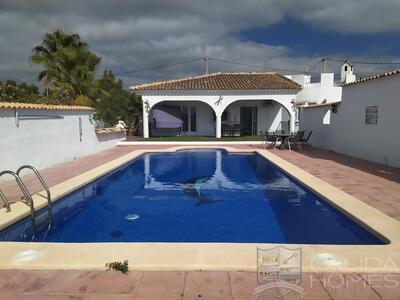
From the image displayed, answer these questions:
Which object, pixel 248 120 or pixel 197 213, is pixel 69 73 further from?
pixel 197 213

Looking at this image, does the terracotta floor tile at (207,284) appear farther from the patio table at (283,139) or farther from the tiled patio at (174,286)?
the patio table at (283,139)

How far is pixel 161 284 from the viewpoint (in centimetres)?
399

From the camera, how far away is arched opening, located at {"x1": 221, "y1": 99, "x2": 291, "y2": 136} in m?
29.7

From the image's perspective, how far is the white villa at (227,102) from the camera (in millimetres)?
25844

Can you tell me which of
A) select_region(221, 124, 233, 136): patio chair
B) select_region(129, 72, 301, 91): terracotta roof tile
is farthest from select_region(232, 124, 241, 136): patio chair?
select_region(129, 72, 301, 91): terracotta roof tile

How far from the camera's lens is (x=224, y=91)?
25828 millimetres

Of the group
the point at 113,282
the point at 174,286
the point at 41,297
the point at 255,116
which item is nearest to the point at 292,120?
the point at 255,116

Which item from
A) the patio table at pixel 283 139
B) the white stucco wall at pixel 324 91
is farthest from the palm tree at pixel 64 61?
the white stucco wall at pixel 324 91

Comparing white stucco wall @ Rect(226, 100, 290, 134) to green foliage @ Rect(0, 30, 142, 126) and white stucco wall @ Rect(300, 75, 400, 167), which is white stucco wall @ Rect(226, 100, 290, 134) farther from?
green foliage @ Rect(0, 30, 142, 126)

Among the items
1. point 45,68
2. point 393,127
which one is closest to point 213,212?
point 393,127

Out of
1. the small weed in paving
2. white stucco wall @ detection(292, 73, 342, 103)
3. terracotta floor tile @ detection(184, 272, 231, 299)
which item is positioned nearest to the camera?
terracotta floor tile @ detection(184, 272, 231, 299)

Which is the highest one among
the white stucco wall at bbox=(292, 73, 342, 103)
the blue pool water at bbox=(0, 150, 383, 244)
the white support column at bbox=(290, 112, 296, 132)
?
the white stucco wall at bbox=(292, 73, 342, 103)

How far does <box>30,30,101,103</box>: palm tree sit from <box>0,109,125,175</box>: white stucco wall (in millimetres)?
7506

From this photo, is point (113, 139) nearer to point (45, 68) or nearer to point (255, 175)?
point (45, 68)
